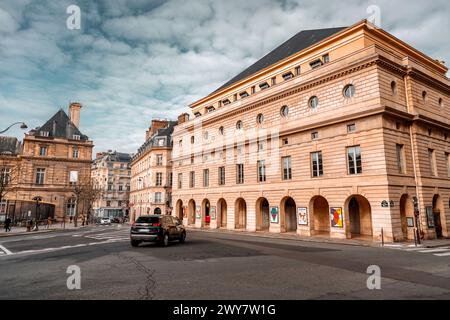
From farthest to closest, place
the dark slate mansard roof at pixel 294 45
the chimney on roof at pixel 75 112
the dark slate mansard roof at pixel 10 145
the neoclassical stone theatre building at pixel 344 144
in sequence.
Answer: the dark slate mansard roof at pixel 10 145 < the chimney on roof at pixel 75 112 < the dark slate mansard roof at pixel 294 45 < the neoclassical stone theatre building at pixel 344 144

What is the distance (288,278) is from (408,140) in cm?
1911

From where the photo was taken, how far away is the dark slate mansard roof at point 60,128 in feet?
186

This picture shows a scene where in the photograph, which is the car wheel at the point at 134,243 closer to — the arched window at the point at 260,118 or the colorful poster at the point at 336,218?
the colorful poster at the point at 336,218

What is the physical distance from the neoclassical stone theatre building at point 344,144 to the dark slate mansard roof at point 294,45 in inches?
9.4

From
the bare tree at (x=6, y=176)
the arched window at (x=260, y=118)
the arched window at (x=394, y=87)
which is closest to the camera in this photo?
the arched window at (x=394, y=87)

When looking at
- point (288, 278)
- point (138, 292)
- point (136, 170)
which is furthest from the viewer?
point (136, 170)

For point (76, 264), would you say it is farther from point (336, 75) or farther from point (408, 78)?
point (408, 78)

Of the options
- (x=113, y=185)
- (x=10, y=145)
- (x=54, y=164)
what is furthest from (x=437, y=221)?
(x=113, y=185)

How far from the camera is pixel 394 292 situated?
688 cm

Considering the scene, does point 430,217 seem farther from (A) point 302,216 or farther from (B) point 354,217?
(A) point 302,216

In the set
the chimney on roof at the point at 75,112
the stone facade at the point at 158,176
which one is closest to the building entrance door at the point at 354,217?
the stone facade at the point at 158,176

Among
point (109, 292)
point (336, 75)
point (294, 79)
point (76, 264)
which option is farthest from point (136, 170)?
point (109, 292)

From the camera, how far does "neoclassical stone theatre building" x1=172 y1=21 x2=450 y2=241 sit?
68.2 feet
